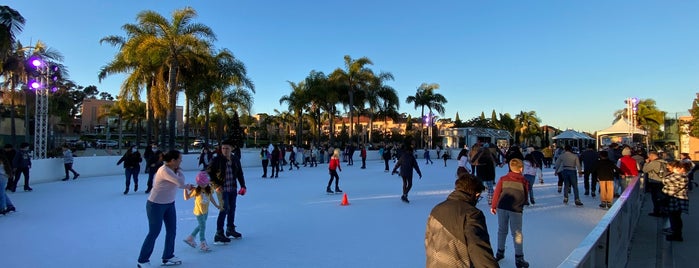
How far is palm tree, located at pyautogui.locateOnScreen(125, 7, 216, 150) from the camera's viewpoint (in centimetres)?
2288

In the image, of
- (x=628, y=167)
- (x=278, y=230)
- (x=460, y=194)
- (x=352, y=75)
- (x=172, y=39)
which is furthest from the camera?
(x=352, y=75)

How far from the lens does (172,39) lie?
23.2 metres

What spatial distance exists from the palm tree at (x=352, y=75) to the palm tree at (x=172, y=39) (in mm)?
17540

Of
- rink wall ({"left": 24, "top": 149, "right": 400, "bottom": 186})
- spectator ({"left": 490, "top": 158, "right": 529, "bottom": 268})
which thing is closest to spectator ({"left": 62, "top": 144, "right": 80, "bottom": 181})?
rink wall ({"left": 24, "top": 149, "right": 400, "bottom": 186})

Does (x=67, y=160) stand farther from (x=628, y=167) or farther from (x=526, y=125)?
(x=526, y=125)

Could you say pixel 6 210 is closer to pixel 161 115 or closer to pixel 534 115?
pixel 161 115

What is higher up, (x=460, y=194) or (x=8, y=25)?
(x=8, y=25)

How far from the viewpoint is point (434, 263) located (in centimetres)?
259

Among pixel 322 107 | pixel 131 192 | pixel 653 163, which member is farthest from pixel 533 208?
pixel 322 107

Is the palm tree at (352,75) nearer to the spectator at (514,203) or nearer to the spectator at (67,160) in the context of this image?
the spectator at (67,160)

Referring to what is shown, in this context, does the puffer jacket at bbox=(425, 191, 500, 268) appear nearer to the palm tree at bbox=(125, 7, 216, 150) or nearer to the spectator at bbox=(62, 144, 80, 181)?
the spectator at bbox=(62, 144, 80, 181)

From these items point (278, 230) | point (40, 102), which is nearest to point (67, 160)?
point (40, 102)

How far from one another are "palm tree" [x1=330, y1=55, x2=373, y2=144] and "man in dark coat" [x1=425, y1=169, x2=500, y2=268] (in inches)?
1474

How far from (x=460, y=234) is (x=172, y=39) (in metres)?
23.8
